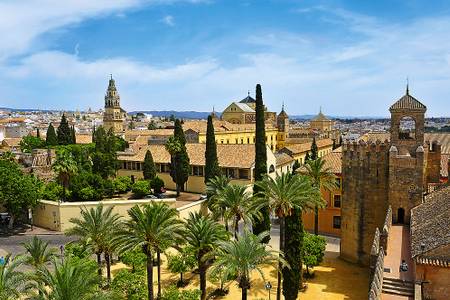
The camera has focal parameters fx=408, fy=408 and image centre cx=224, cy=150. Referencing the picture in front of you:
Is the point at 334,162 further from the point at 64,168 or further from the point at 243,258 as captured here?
the point at 64,168

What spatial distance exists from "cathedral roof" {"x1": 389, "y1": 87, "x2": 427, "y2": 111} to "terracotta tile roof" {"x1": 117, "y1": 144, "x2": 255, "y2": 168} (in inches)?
940

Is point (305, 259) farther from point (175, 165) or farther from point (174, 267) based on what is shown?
point (175, 165)

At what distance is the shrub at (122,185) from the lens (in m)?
55.2

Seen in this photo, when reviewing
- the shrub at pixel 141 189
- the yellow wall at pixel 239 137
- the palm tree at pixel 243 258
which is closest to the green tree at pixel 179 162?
the shrub at pixel 141 189

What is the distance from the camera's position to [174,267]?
29.5m

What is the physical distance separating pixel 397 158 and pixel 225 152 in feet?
95.5

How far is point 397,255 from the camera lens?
26734 mm

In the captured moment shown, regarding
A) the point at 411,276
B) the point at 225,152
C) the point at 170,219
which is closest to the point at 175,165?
the point at 225,152

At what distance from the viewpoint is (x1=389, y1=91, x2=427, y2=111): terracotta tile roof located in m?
31.1

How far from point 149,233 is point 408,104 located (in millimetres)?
21904

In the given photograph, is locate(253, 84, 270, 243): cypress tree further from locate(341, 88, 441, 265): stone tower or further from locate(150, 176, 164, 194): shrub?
locate(150, 176, 164, 194): shrub

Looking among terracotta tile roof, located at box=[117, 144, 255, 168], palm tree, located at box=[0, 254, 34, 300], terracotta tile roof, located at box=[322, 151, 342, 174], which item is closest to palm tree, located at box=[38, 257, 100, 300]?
palm tree, located at box=[0, 254, 34, 300]

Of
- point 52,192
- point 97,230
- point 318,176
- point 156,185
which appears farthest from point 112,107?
point 97,230

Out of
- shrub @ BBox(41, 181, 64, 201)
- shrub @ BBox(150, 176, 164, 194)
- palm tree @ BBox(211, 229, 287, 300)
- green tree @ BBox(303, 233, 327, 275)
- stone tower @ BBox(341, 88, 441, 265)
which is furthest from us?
shrub @ BBox(150, 176, 164, 194)
